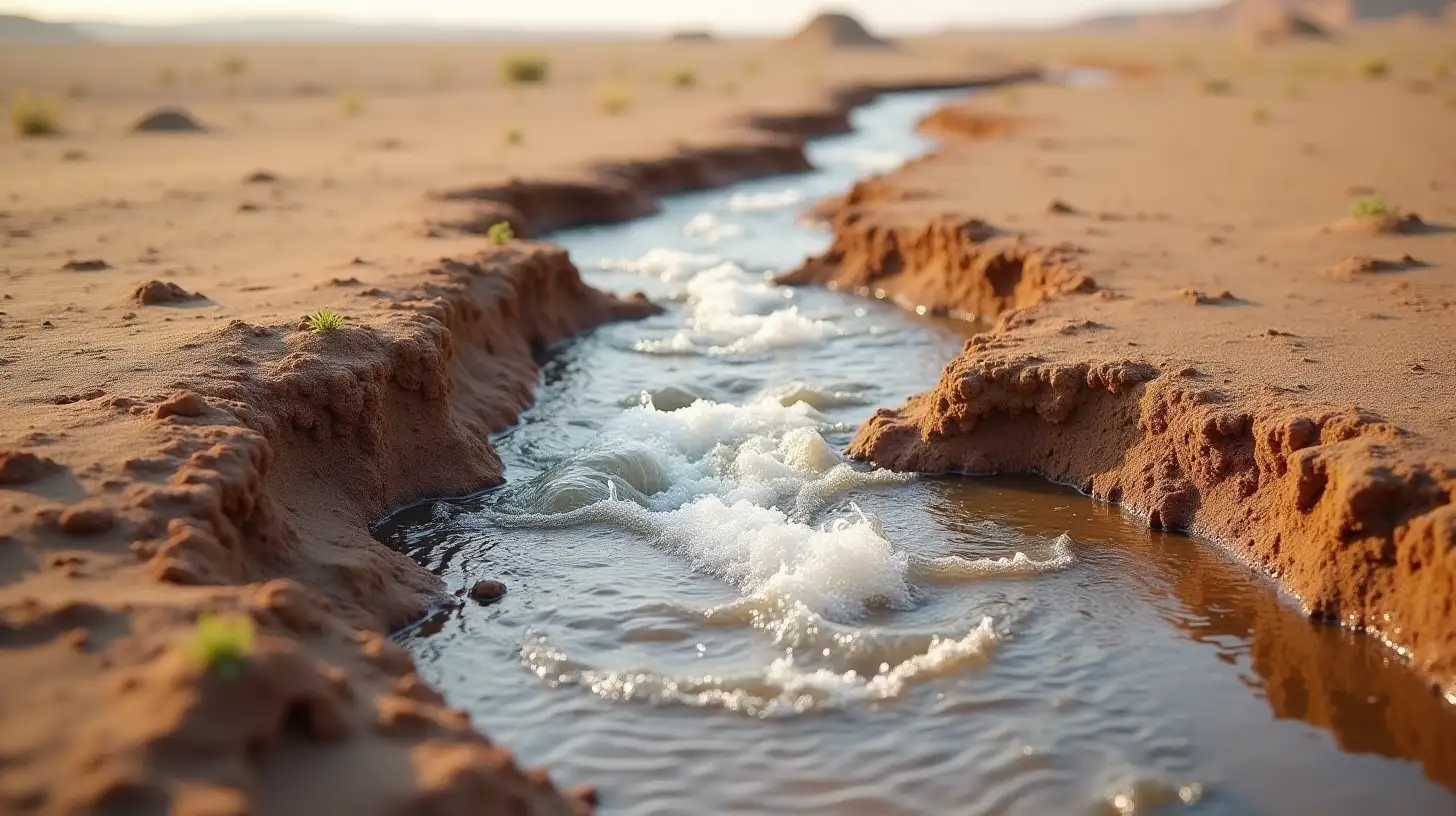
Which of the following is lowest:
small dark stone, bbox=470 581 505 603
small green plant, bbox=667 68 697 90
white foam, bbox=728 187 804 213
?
small dark stone, bbox=470 581 505 603

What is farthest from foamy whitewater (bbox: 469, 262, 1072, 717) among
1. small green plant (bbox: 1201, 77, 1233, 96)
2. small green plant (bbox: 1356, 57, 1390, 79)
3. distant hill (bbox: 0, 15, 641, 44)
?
distant hill (bbox: 0, 15, 641, 44)

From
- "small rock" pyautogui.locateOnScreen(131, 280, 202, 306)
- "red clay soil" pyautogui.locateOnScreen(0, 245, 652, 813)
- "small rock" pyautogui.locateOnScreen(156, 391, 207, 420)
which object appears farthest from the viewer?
"small rock" pyautogui.locateOnScreen(131, 280, 202, 306)

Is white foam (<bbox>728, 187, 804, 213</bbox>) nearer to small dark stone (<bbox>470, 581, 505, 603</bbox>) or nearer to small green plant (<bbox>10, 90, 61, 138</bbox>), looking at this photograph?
small green plant (<bbox>10, 90, 61, 138</bbox>)

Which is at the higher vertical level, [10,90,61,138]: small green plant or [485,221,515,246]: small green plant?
[10,90,61,138]: small green plant

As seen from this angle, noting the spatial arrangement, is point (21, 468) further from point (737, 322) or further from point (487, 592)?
point (737, 322)

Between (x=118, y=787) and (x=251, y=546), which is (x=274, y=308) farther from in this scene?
(x=118, y=787)

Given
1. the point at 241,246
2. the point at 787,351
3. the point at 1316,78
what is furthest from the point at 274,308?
the point at 1316,78
